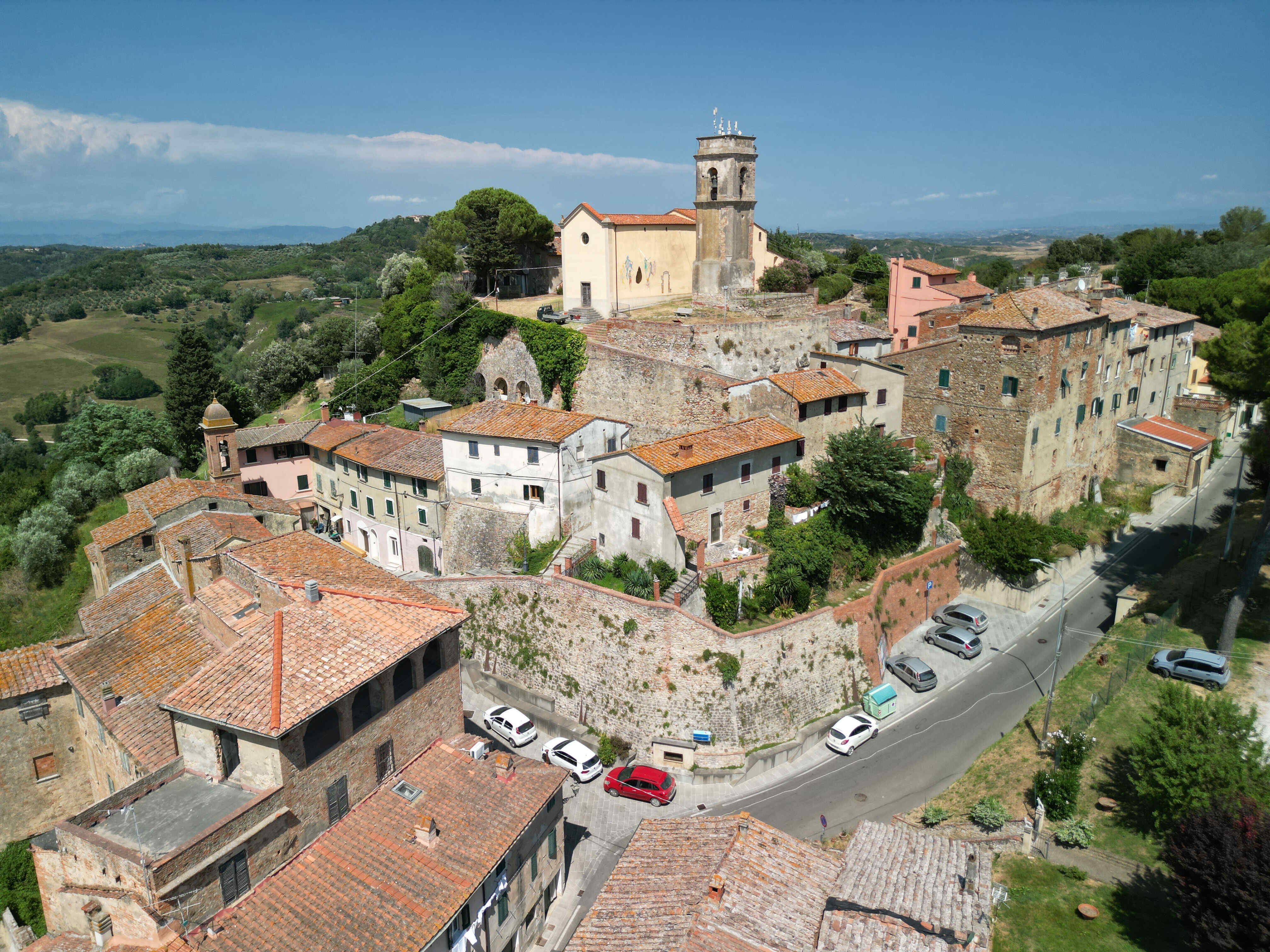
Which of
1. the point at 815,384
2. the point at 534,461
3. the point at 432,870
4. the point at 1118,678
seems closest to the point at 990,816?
the point at 1118,678

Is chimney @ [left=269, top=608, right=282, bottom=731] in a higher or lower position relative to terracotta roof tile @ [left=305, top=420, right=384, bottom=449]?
lower

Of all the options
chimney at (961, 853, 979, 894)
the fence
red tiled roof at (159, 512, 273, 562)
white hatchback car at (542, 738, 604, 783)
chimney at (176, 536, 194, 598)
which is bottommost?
white hatchback car at (542, 738, 604, 783)

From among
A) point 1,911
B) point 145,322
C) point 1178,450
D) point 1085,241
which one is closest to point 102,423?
point 1,911

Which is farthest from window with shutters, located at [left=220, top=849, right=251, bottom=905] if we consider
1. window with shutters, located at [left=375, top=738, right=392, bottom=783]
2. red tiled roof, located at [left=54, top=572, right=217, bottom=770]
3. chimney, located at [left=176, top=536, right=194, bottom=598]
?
chimney, located at [left=176, top=536, right=194, bottom=598]

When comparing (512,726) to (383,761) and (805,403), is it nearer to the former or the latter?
(383,761)

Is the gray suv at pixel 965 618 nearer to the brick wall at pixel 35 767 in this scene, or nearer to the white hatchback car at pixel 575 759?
the white hatchback car at pixel 575 759

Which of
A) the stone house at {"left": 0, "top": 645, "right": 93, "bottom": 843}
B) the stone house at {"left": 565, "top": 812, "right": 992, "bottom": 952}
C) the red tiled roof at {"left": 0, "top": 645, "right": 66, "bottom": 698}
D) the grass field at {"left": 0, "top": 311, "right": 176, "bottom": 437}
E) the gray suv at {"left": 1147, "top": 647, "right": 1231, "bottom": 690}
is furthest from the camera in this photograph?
the grass field at {"left": 0, "top": 311, "right": 176, "bottom": 437}

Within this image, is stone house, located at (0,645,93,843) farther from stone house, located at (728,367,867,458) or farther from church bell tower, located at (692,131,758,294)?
church bell tower, located at (692,131,758,294)
